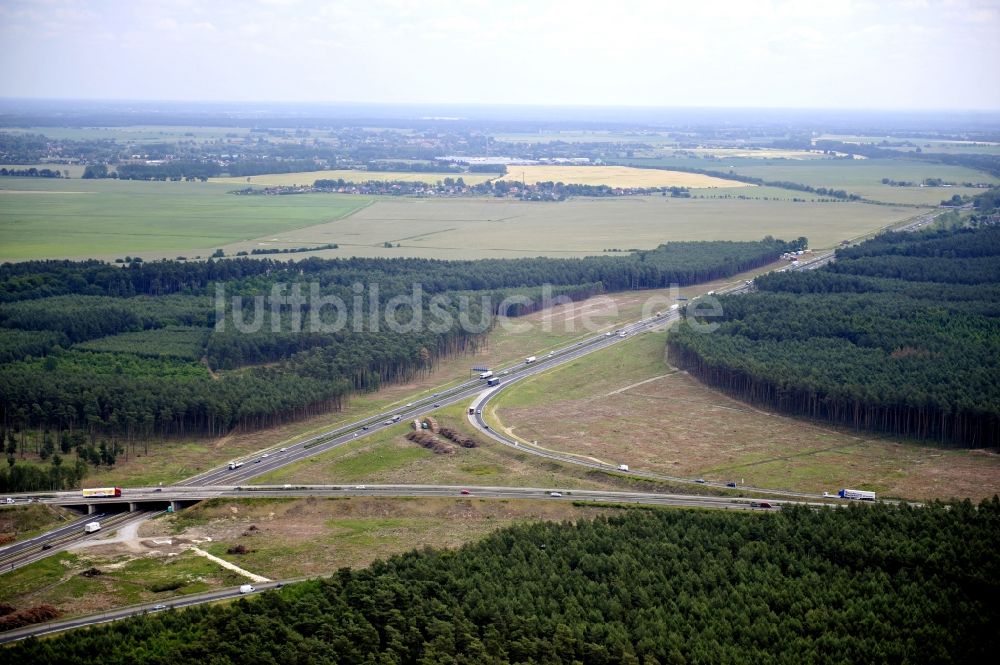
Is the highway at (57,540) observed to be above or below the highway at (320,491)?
below

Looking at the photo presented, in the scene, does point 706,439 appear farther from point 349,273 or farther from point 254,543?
point 349,273

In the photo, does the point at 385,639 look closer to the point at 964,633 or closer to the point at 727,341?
the point at 964,633

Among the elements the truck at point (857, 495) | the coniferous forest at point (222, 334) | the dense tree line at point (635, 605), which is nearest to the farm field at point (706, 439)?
the truck at point (857, 495)

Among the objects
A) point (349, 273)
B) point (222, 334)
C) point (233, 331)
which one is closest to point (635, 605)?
point (222, 334)

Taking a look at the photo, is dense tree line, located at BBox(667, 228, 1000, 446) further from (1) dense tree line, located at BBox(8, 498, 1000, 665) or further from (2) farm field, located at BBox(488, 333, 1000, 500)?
(1) dense tree line, located at BBox(8, 498, 1000, 665)

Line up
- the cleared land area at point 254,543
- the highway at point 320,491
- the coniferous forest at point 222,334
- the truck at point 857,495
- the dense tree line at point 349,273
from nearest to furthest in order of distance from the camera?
the cleared land area at point 254,543 < the highway at point 320,491 < the truck at point 857,495 < the coniferous forest at point 222,334 < the dense tree line at point 349,273

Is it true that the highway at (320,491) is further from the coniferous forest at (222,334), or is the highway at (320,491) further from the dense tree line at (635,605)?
→ the dense tree line at (635,605)
